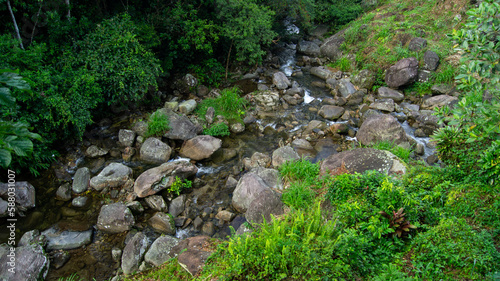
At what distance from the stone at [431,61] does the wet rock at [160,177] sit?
1158 centimetres

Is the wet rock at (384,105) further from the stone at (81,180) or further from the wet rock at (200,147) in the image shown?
the stone at (81,180)

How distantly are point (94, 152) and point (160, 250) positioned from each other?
5.08 metres

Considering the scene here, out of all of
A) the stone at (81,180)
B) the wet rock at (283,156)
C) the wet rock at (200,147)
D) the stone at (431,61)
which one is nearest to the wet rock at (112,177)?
the stone at (81,180)

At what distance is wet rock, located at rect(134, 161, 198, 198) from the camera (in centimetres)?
798

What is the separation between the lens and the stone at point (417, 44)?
13.7 meters

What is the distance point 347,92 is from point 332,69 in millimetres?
3168

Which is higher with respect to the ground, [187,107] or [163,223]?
[187,107]

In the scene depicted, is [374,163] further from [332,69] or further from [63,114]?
[332,69]

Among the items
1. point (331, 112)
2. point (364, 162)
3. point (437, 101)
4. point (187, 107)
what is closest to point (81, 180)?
point (187, 107)

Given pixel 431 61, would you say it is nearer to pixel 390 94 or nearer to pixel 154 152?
pixel 390 94

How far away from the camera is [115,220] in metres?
7.13

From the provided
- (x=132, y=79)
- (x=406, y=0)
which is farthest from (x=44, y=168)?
(x=406, y=0)

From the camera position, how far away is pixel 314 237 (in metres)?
4.18

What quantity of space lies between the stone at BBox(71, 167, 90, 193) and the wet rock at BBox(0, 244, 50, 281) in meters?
2.14
